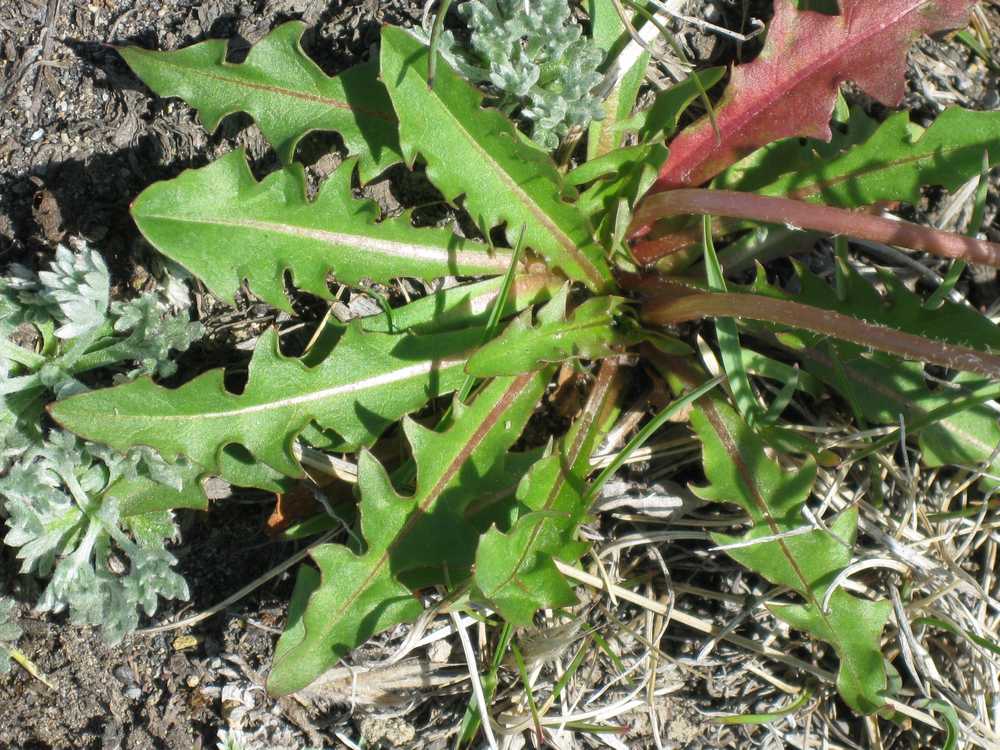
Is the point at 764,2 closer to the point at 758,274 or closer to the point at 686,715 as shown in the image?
the point at 758,274

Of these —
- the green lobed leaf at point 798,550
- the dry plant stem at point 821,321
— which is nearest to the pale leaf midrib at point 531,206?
the dry plant stem at point 821,321

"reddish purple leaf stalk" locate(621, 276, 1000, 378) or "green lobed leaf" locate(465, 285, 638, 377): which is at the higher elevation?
"reddish purple leaf stalk" locate(621, 276, 1000, 378)

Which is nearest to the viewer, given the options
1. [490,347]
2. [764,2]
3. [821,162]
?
[490,347]

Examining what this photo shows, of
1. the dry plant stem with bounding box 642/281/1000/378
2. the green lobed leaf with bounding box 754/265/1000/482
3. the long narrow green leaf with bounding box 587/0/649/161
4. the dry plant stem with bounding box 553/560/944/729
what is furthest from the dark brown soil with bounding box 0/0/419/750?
the green lobed leaf with bounding box 754/265/1000/482

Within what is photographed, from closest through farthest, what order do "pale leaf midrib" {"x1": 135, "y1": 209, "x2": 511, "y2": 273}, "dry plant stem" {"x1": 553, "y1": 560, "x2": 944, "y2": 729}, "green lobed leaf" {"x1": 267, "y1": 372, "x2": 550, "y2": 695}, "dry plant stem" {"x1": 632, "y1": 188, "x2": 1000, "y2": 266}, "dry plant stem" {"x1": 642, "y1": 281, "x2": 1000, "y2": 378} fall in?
"dry plant stem" {"x1": 642, "y1": 281, "x2": 1000, "y2": 378}
"dry plant stem" {"x1": 632, "y1": 188, "x2": 1000, "y2": 266}
"green lobed leaf" {"x1": 267, "y1": 372, "x2": 550, "y2": 695}
"pale leaf midrib" {"x1": 135, "y1": 209, "x2": 511, "y2": 273}
"dry plant stem" {"x1": 553, "y1": 560, "x2": 944, "y2": 729}

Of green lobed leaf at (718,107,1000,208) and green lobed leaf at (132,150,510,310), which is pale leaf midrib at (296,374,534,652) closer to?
green lobed leaf at (132,150,510,310)

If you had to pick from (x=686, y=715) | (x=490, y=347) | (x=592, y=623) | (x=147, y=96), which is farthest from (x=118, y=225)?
(x=686, y=715)
